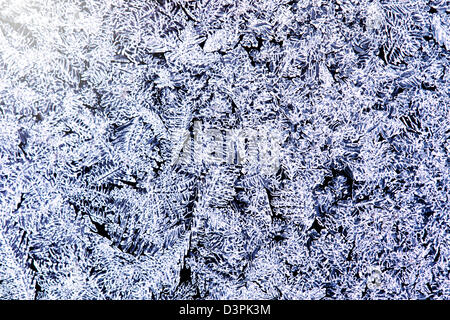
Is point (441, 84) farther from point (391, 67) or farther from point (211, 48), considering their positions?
point (211, 48)

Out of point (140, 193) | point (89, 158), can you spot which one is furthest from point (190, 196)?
point (89, 158)

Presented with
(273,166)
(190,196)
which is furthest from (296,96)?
(190,196)

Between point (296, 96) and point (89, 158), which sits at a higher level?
point (296, 96)

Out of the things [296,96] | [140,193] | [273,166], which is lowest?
[140,193]
